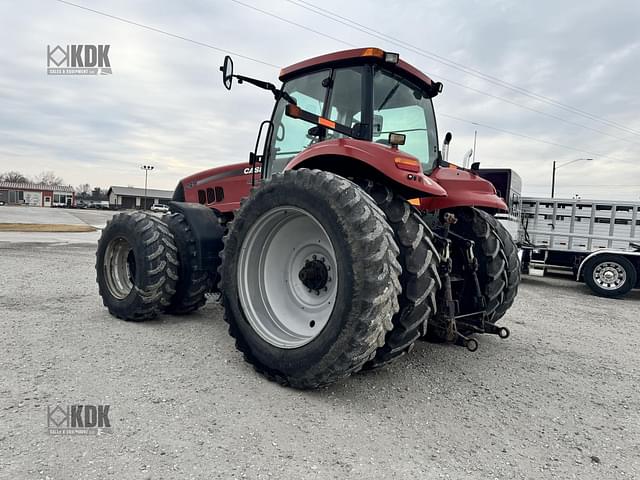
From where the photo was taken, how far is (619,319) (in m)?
6.14

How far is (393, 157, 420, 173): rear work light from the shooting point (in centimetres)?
269

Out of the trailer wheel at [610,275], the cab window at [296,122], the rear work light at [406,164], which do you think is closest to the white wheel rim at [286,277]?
the rear work light at [406,164]

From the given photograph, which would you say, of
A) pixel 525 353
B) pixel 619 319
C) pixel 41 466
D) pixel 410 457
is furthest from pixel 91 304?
pixel 619 319

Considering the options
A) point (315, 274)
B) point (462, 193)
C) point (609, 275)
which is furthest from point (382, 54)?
point (609, 275)

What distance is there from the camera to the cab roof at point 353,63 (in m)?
3.21

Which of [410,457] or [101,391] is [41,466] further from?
[410,457]

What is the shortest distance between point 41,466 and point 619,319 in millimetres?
7075

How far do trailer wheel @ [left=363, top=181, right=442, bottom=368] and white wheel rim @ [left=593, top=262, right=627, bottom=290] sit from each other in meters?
7.97

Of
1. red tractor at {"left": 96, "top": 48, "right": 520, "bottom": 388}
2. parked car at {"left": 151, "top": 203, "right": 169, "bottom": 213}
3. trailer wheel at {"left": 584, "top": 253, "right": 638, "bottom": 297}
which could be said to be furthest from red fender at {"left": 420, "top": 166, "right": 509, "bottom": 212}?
trailer wheel at {"left": 584, "top": 253, "right": 638, "bottom": 297}

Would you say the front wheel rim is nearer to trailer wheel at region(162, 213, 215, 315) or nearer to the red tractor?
the red tractor

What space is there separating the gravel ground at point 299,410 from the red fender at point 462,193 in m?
1.29

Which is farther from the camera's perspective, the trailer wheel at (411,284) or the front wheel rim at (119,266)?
the front wheel rim at (119,266)

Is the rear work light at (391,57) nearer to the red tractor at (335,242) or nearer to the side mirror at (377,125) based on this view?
the red tractor at (335,242)

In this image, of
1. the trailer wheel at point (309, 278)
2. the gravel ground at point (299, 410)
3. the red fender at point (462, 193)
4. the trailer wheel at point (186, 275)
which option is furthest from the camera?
the trailer wheel at point (186, 275)
